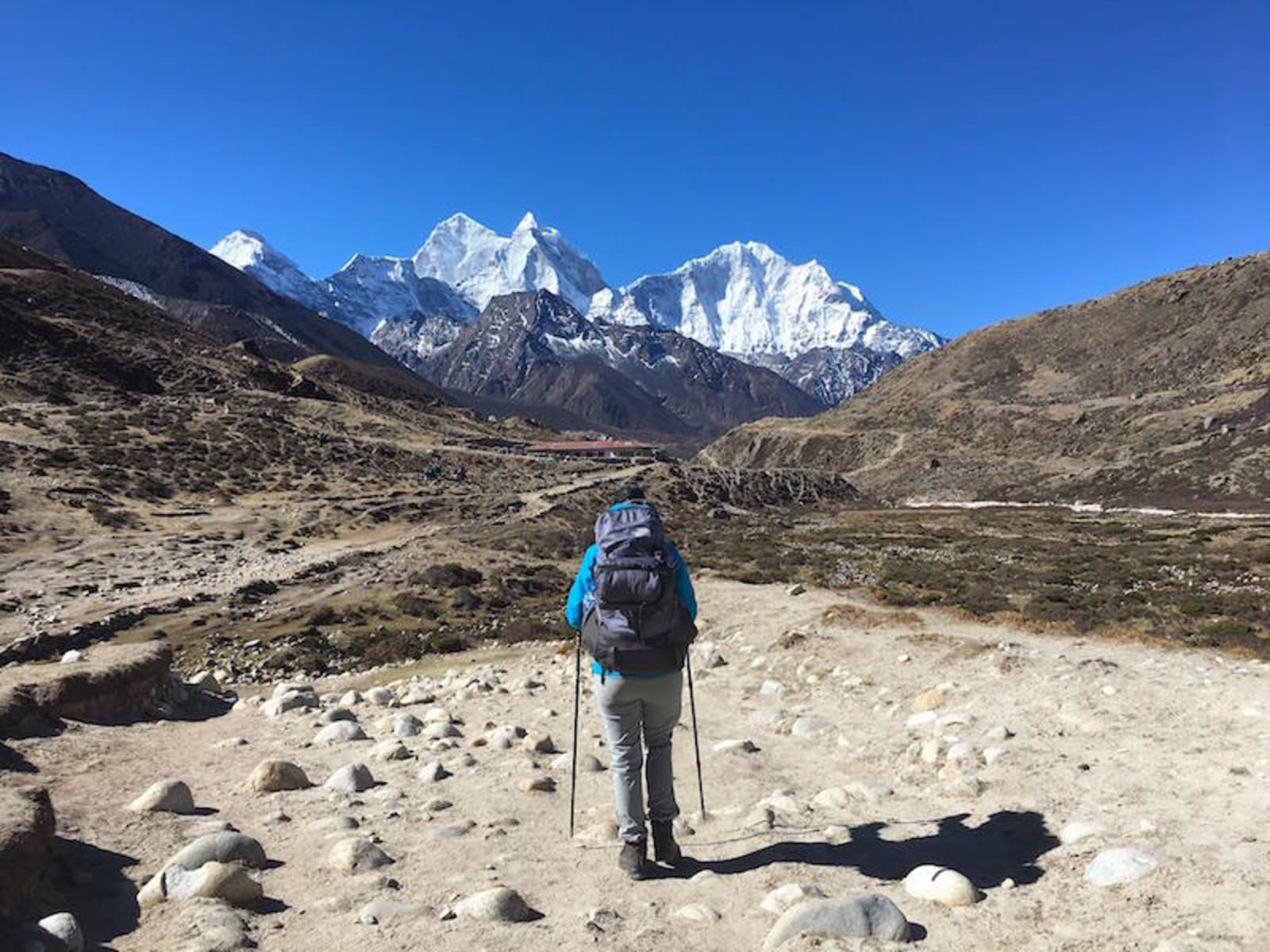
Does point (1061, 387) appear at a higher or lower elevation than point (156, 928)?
higher

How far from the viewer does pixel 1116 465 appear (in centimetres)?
9212

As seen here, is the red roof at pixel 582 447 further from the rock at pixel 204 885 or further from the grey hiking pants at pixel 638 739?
the rock at pixel 204 885

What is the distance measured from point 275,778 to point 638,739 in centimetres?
441

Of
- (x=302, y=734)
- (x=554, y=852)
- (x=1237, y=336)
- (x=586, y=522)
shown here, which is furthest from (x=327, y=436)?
(x=1237, y=336)

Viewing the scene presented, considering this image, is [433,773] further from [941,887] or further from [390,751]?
[941,887]

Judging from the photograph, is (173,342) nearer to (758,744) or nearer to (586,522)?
(586,522)

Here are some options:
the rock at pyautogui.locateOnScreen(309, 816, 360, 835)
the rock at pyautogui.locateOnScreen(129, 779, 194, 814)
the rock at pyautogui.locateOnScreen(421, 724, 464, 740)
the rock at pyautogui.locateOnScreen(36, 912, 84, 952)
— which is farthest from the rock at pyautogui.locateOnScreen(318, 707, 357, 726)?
→ the rock at pyautogui.locateOnScreen(36, 912, 84, 952)

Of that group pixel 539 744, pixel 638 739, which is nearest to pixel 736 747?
Result: pixel 539 744

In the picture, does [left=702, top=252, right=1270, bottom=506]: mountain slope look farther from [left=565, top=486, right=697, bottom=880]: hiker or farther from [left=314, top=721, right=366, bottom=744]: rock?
[left=565, top=486, right=697, bottom=880]: hiker

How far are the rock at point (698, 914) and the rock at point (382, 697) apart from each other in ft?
30.8

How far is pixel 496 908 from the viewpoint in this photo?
212 inches

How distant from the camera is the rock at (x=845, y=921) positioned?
16.2 feet

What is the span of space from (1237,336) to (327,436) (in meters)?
129

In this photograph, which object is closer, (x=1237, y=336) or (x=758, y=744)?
(x=758, y=744)
